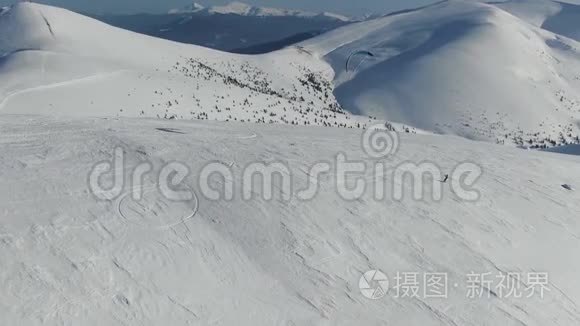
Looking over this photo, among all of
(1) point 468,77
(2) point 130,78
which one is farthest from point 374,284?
(1) point 468,77

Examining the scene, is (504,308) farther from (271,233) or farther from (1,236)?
(1,236)

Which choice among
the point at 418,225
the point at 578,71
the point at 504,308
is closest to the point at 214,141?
the point at 418,225

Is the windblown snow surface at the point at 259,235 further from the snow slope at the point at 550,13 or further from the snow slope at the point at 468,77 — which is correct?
the snow slope at the point at 550,13

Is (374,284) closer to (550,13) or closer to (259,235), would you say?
(259,235)

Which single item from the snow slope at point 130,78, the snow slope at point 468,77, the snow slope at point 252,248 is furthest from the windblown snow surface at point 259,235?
the snow slope at point 468,77

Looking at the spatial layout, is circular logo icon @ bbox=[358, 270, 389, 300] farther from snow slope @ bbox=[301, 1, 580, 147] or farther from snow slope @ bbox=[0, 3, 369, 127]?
snow slope @ bbox=[301, 1, 580, 147]
